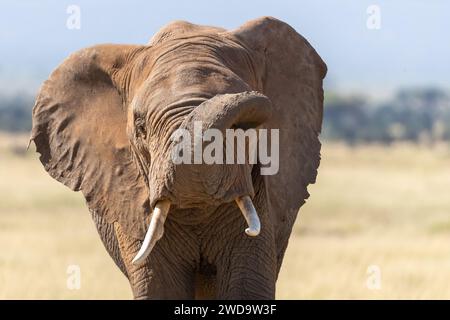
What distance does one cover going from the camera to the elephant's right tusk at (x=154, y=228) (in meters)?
6.99

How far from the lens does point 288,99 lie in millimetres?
8156

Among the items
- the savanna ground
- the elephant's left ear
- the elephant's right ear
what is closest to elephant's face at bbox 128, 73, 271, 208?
the elephant's right ear

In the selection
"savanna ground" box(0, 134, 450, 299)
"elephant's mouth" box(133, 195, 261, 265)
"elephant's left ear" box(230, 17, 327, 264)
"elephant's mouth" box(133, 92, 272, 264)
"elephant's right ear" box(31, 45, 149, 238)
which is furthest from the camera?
"savanna ground" box(0, 134, 450, 299)

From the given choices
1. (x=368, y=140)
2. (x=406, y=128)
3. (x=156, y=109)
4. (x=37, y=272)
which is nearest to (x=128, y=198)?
(x=156, y=109)

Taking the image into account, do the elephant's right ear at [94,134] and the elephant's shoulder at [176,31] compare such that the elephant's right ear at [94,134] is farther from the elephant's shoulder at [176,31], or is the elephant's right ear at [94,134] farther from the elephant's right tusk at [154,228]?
the elephant's right tusk at [154,228]

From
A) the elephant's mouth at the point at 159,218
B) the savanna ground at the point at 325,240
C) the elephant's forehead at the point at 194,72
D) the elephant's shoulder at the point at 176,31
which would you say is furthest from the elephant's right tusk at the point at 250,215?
the savanna ground at the point at 325,240

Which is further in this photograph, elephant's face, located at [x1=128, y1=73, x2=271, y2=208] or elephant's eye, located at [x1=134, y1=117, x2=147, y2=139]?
elephant's eye, located at [x1=134, y1=117, x2=147, y2=139]

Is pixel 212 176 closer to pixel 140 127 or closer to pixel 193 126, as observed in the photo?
pixel 193 126

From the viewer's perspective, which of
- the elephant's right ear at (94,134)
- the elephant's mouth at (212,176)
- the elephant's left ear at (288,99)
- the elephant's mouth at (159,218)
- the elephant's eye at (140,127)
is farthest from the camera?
the elephant's left ear at (288,99)

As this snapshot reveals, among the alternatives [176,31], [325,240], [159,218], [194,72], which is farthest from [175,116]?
[325,240]

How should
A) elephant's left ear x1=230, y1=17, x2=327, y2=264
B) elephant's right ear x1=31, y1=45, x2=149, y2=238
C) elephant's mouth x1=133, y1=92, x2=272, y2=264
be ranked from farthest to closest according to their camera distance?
1. elephant's left ear x1=230, y1=17, x2=327, y2=264
2. elephant's right ear x1=31, y1=45, x2=149, y2=238
3. elephant's mouth x1=133, y1=92, x2=272, y2=264

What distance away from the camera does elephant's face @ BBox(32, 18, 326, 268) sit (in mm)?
6871

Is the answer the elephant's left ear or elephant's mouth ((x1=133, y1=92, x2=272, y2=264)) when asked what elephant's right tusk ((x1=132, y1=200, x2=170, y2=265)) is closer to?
elephant's mouth ((x1=133, y1=92, x2=272, y2=264))

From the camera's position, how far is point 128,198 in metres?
7.69
